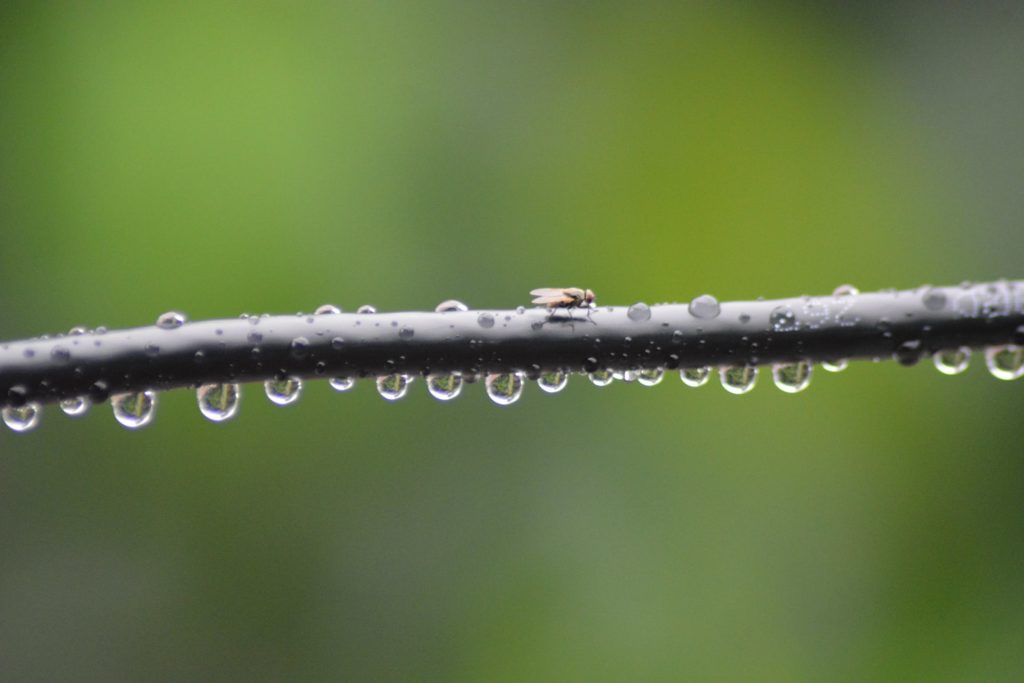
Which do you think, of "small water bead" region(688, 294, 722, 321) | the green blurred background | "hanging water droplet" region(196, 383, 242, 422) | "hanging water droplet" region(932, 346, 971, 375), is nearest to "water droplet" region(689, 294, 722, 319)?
"small water bead" region(688, 294, 722, 321)

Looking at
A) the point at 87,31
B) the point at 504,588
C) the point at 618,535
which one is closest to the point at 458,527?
the point at 504,588

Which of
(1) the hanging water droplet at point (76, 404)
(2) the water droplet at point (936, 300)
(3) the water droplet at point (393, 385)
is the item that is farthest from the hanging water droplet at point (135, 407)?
(2) the water droplet at point (936, 300)

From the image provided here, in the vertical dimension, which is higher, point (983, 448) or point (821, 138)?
point (821, 138)

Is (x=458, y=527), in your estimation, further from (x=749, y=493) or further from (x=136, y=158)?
(x=136, y=158)

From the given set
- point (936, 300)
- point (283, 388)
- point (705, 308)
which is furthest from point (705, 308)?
point (283, 388)

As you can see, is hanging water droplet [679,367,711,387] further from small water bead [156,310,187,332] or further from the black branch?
small water bead [156,310,187,332]

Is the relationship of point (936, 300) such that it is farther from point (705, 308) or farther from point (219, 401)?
point (219, 401)
